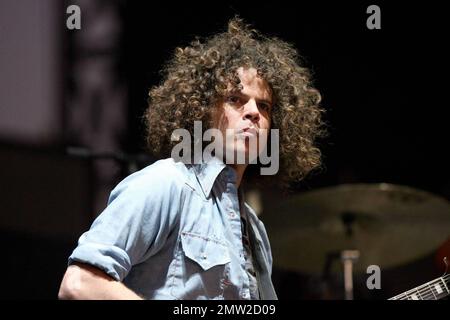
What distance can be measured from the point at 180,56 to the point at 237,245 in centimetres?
77

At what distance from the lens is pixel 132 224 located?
226cm

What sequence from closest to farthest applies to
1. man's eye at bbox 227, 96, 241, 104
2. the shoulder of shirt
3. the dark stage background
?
the shoulder of shirt < man's eye at bbox 227, 96, 241, 104 < the dark stage background

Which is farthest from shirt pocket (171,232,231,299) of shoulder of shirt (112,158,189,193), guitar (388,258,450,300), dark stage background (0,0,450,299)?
dark stage background (0,0,450,299)

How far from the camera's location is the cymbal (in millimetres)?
4371

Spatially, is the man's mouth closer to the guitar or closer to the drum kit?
the guitar

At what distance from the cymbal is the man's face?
5.32 feet

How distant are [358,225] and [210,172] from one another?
2195 millimetres

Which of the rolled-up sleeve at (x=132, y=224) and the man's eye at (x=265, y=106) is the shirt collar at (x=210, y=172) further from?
the man's eye at (x=265, y=106)

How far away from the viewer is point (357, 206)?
14.6ft

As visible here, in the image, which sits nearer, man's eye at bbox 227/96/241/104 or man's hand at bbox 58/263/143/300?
man's hand at bbox 58/263/143/300

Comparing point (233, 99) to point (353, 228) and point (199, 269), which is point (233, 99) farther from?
point (353, 228)

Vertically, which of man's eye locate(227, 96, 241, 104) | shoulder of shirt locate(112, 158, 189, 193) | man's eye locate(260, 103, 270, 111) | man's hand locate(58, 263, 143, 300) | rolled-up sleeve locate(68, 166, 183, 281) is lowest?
man's hand locate(58, 263, 143, 300)
